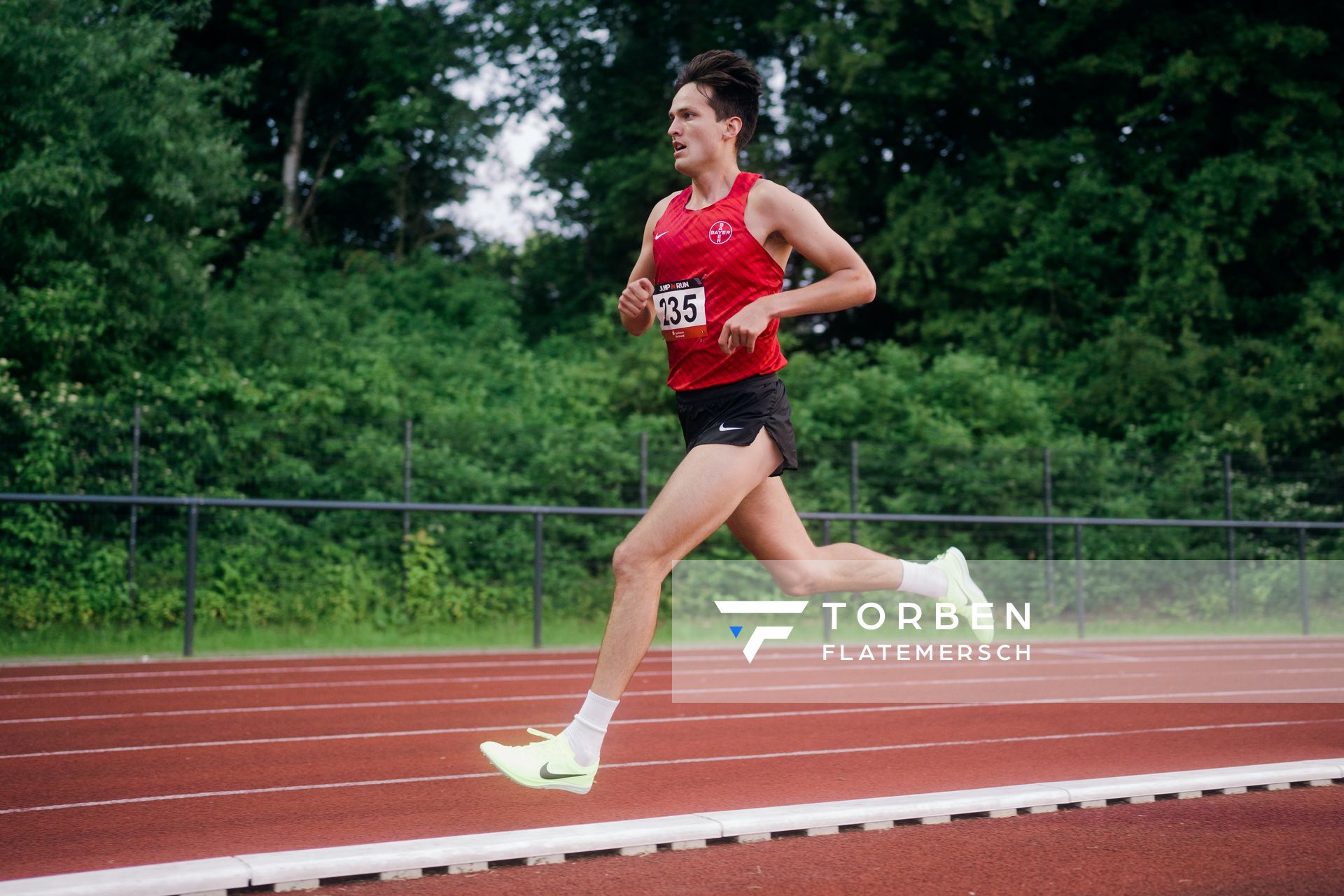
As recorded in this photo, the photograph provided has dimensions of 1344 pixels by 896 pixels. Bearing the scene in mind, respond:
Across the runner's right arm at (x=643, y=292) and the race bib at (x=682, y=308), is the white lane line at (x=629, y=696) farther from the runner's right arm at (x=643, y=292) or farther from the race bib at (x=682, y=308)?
the race bib at (x=682, y=308)

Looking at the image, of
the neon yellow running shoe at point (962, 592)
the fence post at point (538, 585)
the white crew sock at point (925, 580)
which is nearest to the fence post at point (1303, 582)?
the fence post at point (538, 585)

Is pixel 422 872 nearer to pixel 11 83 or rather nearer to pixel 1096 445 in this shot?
pixel 11 83

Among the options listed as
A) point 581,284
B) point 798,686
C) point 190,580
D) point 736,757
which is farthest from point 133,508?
point 581,284

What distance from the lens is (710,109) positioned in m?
3.97

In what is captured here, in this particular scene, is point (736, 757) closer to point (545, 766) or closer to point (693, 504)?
point (545, 766)

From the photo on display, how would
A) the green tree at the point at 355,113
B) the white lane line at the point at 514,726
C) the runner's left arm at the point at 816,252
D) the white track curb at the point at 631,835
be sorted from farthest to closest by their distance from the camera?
the green tree at the point at 355,113 < the white lane line at the point at 514,726 < the runner's left arm at the point at 816,252 < the white track curb at the point at 631,835

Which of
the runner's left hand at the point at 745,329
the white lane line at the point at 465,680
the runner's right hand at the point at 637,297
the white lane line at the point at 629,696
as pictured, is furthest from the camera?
the white lane line at the point at 465,680

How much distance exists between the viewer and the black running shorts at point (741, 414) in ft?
12.6

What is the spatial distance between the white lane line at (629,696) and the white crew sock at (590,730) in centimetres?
365

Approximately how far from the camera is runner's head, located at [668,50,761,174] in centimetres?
395

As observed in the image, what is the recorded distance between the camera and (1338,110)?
19266mm

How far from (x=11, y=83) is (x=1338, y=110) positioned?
17.7 meters

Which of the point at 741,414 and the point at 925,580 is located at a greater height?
the point at 741,414

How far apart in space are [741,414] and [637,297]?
476mm
